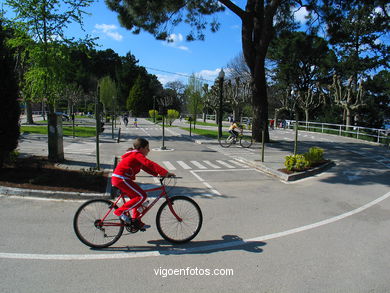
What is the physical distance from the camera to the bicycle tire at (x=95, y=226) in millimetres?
4379

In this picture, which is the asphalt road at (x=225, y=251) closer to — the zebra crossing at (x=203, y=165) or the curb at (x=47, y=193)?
the curb at (x=47, y=193)

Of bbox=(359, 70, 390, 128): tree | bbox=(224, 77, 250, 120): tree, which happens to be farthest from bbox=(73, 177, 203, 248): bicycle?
bbox=(224, 77, 250, 120): tree

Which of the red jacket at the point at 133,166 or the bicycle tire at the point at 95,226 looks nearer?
the red jacket at the point at 133,166

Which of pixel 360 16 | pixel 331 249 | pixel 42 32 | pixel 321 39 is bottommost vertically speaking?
pixel 331 249

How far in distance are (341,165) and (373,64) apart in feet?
112

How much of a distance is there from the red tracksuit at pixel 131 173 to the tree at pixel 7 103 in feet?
18.3

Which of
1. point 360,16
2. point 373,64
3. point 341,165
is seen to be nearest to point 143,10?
point 341,165

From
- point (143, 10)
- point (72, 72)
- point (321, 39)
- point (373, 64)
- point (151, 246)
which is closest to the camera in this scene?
point (151, 246)

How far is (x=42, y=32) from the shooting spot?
1098 cm

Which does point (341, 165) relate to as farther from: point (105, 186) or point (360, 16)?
point (360, 16)

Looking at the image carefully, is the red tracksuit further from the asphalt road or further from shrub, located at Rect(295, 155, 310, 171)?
shrub, located at Rect(295, 155, 310, 171)

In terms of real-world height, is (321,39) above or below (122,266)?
above

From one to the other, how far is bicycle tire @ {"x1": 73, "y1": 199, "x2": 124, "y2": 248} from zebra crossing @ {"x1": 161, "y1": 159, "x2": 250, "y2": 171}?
6.66 m

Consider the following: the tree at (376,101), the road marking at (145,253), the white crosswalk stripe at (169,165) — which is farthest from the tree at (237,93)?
the road marking at (145,253)
